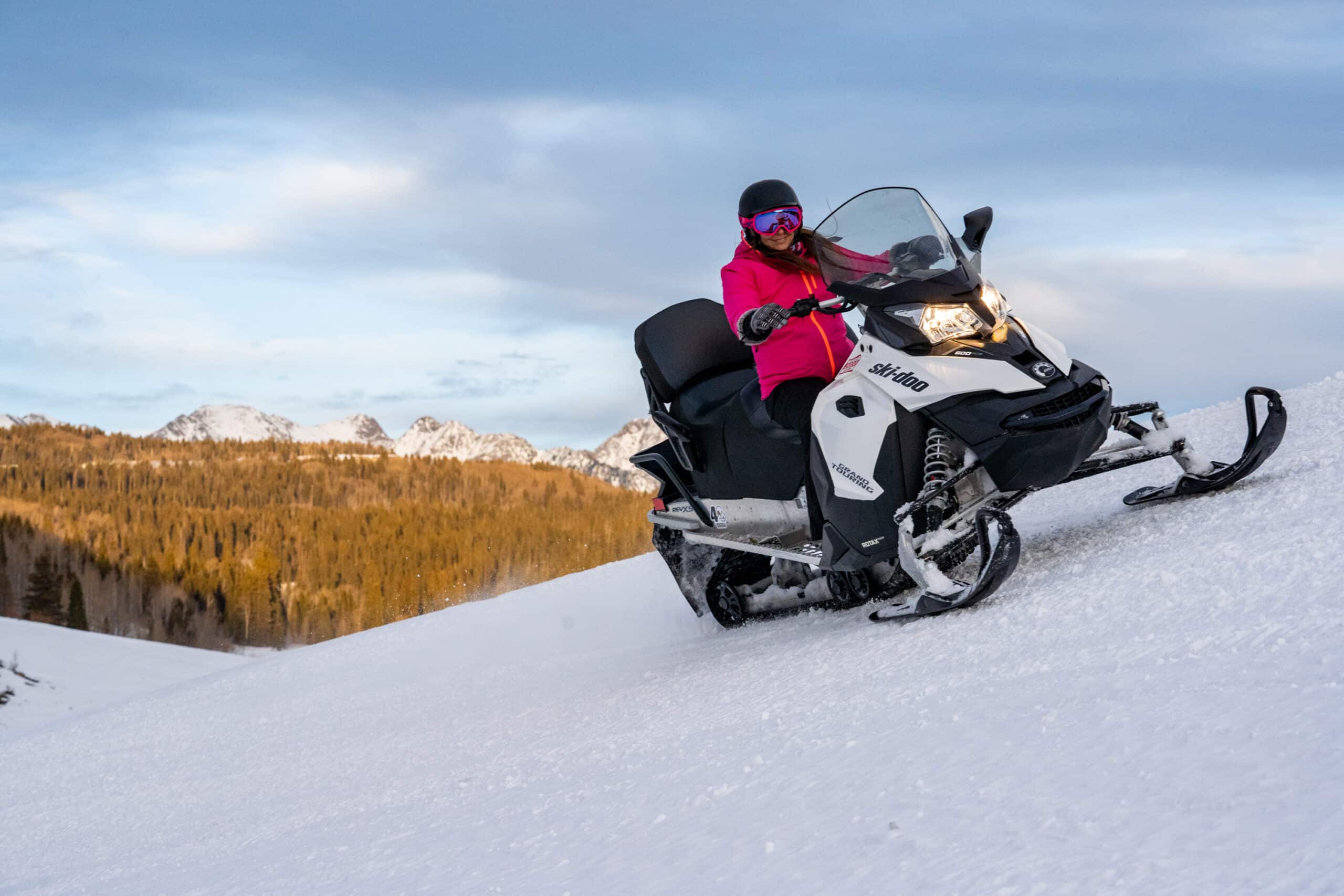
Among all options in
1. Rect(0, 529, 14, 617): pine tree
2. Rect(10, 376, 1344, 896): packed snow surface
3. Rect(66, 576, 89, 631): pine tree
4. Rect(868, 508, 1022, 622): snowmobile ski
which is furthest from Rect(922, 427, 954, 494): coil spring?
Rect(0, 529, 14, 617): pine tree

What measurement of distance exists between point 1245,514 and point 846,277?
166cm

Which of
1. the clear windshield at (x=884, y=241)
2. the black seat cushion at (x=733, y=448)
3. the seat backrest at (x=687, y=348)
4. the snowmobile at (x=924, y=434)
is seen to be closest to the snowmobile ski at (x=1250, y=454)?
the snowmobile at (x=924, y=434)

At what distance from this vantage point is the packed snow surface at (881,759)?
5.62 feet

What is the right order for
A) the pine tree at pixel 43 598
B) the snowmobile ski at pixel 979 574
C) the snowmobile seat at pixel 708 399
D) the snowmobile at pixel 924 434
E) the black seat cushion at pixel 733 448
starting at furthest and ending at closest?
1. the pine tree at pixel 43 598
2. the snowmobile seat at pixel 708 399
3. the black seat cushion at pixel 733 448
4. the snowmobile at pixel 924 434
5. the snowmobile ski at pixel 979 574

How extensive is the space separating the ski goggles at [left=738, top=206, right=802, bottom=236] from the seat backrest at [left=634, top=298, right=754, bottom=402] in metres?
0.80

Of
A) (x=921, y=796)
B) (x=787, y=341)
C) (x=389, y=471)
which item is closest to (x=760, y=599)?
(x=787, y=341)

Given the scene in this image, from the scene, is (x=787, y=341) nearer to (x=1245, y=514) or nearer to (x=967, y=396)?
(x=967, y=396)

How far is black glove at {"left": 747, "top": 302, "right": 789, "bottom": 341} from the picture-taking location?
4.01m

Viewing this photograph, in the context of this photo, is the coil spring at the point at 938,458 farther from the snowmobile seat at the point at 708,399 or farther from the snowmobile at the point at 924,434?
the snowmobile seat at the point at 708,399

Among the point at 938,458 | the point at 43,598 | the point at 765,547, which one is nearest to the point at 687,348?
the point at 765,547

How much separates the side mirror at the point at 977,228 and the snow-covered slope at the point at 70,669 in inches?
848

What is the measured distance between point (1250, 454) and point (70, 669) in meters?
27.6

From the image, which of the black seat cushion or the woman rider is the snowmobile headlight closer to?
the woman rider

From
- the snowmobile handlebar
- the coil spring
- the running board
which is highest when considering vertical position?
the snowmobile handlebar
